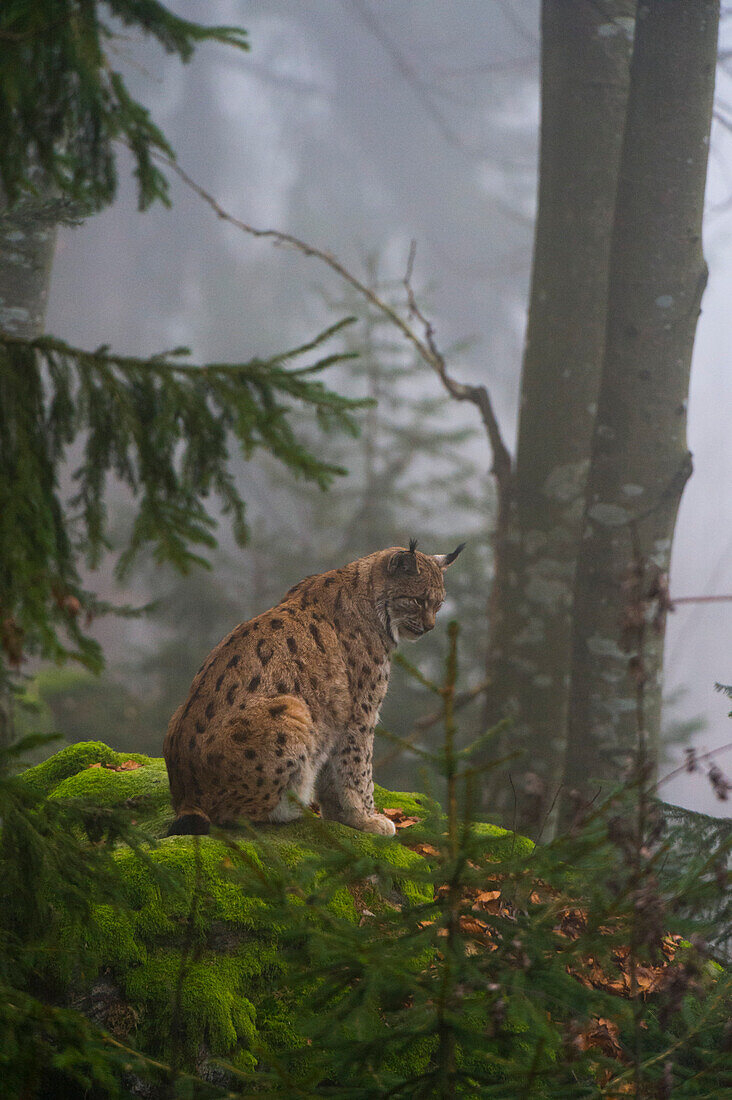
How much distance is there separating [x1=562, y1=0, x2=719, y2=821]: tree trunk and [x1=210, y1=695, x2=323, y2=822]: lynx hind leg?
295cm

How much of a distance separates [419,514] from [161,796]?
9.72 metres

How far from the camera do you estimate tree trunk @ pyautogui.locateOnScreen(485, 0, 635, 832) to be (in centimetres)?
693

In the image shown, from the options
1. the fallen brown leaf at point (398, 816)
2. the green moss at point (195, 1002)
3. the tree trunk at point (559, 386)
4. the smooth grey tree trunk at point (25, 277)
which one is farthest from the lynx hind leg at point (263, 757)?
the tree trunk at point (559, 386)

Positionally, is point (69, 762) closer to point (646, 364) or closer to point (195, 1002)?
point (195, 1002)

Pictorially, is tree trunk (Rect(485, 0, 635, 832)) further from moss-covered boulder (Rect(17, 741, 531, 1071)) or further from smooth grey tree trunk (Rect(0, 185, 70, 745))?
smooth grey tree trunk (Rect(0, 185, 70, 745))

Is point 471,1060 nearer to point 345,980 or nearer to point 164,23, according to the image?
point 345,980

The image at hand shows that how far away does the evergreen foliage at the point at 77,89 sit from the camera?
2094 mm

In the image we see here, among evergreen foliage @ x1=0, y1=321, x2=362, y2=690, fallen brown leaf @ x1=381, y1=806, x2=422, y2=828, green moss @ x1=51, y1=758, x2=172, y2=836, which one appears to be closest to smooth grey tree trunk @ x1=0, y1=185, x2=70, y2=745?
green moss @ x1=51, y1=758, x2=172, y2=836

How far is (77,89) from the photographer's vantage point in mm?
2287

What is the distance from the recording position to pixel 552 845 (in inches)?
81.7

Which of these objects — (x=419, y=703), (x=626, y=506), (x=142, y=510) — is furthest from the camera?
(x=419, y=703)

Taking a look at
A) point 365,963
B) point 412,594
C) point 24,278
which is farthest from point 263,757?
point 24,278

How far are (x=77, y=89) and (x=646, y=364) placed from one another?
496cm

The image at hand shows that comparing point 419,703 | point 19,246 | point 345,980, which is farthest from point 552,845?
point 419,703
